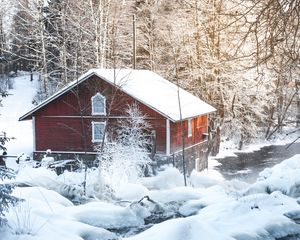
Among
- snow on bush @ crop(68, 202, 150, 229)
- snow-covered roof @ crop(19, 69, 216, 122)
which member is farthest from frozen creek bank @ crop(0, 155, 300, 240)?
snow-covered roof @ crop(19, 69, 216, 122)

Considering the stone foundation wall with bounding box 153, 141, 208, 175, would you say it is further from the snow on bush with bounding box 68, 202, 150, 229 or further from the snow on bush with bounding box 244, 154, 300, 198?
the snow on bush with bounding box 68, 202, 150, 229

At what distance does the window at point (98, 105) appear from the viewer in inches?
977

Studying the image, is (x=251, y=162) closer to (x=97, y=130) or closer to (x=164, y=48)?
(x=164, y=48)

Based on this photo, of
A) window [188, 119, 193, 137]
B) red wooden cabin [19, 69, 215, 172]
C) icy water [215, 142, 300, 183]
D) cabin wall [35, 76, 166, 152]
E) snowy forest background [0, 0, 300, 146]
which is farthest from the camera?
snowy forest background [0, 0, 300, 146]

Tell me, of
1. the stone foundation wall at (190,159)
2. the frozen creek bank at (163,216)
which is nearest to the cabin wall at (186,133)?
the stone foundation wall at (190,159)

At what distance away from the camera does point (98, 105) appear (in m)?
24.9

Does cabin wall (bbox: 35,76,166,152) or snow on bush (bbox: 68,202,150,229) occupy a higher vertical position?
cabin wall (bbox: 35,76,166,152)

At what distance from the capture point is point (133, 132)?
23.6m

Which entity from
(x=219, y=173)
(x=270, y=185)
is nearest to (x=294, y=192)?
(x=270, y=185)

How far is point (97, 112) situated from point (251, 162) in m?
10.8

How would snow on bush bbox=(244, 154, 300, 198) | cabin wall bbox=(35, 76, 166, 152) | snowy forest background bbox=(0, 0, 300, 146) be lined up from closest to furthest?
snow on bush bbox=(244, 154, 300, 198) → cabin wall bbox=(35, 76, 166, 152) → snowy forest background bbox=(0, 0, 300, 146)

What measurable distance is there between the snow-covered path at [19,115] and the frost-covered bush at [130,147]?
7.26m

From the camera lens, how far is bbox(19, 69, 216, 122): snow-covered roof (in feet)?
77.8

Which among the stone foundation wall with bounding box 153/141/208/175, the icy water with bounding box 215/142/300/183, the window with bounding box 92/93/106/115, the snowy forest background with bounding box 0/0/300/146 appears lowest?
the icy water with bounding box 215/142/300/183
